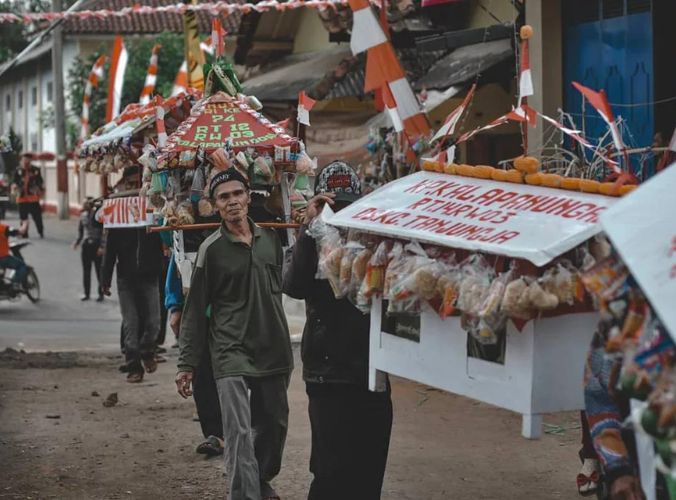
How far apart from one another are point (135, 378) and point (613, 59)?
4.85m

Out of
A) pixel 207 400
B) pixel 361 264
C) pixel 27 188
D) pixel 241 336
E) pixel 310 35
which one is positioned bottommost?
pixel 207 400

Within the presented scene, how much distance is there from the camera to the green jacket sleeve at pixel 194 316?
22.4ft

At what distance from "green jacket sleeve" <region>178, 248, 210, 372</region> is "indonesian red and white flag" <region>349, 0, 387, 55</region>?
2130 mm

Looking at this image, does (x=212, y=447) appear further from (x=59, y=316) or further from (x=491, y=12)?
(x=59, y=316)

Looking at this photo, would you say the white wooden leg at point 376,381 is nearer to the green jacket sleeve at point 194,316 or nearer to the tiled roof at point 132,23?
the green jacket sleeve at point 194,316

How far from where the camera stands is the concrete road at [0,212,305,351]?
14.7m

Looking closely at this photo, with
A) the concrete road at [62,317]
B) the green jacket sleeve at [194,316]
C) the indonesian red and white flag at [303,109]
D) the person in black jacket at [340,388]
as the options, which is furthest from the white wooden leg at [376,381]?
the concrete road at [62,317]

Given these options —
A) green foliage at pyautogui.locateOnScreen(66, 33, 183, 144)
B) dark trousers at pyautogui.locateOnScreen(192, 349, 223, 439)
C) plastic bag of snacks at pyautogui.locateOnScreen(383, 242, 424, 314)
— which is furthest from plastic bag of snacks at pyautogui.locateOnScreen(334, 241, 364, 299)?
green foliage at pyautogui.locateOnScreen(66, 33, 183, 144)

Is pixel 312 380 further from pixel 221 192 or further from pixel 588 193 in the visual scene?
pixel 588 193

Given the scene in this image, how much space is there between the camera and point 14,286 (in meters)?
17.7

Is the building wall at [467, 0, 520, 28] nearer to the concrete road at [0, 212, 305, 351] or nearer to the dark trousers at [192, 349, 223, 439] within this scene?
the concrete road at [0, 212, 305, 351]

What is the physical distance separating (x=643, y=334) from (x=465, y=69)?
29.7 feet

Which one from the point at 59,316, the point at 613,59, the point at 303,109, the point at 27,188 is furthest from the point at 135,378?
the point at 27,188

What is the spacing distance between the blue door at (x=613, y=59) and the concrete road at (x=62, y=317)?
4.13 m
